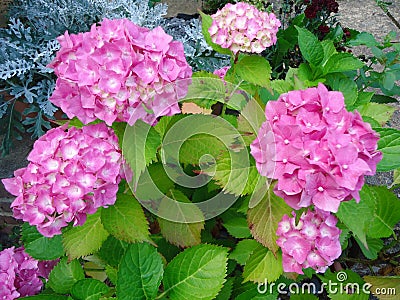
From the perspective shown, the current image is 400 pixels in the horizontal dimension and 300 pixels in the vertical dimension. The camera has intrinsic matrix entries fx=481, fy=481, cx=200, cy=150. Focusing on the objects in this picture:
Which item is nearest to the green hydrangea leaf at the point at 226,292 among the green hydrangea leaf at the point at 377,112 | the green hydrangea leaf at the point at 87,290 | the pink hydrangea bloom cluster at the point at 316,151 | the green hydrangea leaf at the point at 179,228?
the green hydrangea leaf at the point at 179,228

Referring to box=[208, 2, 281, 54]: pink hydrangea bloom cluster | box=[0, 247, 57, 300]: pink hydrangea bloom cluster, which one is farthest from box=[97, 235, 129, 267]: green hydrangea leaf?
box=[208, 2, 281, 54]: pink hydrangea bloom cluster

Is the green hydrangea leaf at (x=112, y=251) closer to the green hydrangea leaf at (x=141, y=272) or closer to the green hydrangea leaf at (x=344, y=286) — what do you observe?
the green hydrangea leaf at (x=141, y=272)

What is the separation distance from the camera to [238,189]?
0.86 m

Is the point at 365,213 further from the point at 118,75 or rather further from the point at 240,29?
the point at 240,29

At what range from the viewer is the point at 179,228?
0.98 m

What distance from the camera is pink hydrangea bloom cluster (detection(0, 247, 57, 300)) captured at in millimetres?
1119

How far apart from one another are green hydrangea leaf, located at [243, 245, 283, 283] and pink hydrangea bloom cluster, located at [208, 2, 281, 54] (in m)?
0.55

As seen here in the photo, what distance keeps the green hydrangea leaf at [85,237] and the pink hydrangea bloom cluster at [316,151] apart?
37cm

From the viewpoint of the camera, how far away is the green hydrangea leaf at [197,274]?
87 cm

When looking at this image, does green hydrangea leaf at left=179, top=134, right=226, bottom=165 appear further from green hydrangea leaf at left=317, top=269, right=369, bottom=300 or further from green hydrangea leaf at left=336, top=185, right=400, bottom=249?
green hydrangea leaf at left=317, top=269, right=369, bottom=300

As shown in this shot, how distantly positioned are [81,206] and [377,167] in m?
0.54

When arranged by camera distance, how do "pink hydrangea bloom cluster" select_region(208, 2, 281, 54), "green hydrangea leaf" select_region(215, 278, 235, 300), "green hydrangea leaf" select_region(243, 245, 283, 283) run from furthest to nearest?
"pink hydrangea bloom cluster" select_region(208, 2, 281, 54)
"green hydrangea leaf" select_region(215, 278, 235, 300)
"green hydrangea leaf" select_region(243, 245, 283, 283)

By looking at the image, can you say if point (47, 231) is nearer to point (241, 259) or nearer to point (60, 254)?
point (60, 254)

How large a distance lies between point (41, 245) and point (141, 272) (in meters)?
0.28
